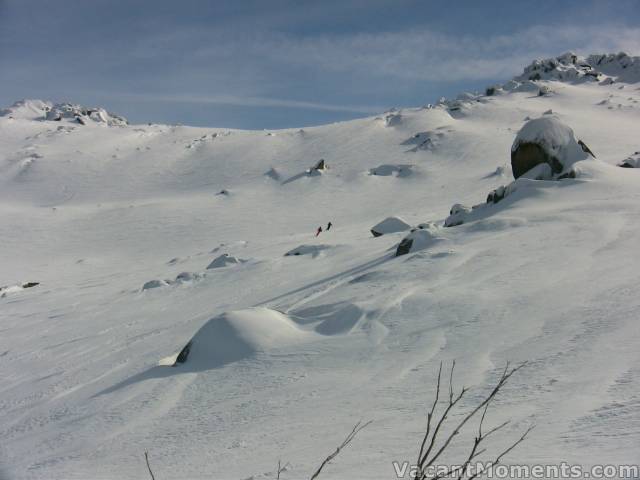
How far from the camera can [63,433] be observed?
235 inches

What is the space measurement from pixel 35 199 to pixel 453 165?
110 ft

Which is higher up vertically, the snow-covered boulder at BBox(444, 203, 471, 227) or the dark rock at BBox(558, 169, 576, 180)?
the dark rock at BBox(558, 169, 576, 180)

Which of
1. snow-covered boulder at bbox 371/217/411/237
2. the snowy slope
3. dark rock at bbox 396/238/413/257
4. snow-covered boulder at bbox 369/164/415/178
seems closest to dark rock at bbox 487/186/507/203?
the snowy slope

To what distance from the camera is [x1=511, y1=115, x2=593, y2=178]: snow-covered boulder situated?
14969 mm

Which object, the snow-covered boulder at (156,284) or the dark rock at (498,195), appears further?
the snow-covered boulder at (156,284)

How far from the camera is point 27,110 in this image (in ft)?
277

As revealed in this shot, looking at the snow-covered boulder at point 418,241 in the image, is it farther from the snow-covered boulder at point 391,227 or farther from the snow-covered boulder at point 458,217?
the snow-covered boulder at point 391,227

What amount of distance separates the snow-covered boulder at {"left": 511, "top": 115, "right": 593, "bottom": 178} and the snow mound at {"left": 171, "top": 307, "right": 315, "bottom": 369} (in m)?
10.7

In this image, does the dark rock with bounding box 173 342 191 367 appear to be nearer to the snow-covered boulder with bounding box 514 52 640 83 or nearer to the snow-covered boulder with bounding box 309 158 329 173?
the snow-covered boulder with bounding box 309 158 329 173

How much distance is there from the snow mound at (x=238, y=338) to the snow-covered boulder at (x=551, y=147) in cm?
1066

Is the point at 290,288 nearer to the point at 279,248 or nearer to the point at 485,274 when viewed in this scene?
the point at 485,274

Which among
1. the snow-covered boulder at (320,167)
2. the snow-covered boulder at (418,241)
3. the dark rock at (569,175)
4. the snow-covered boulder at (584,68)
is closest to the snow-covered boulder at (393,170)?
the snow-covered boulder at (320,167)

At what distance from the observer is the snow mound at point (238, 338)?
283 inches

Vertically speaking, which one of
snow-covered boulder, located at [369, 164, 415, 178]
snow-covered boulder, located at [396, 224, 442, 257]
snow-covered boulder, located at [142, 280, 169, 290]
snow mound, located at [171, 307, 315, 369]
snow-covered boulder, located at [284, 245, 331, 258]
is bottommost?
snow-covered boulder, located at [142, 280, 169, 290]
